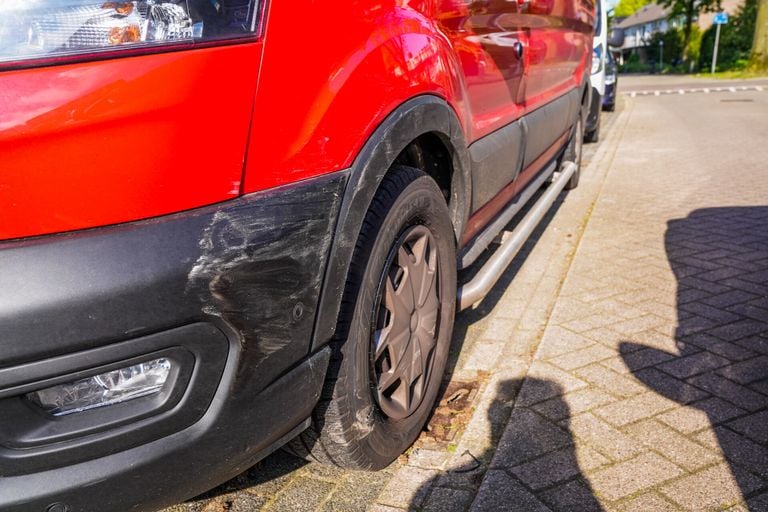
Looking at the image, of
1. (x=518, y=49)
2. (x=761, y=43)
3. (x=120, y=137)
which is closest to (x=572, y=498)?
(x=120, y=137)

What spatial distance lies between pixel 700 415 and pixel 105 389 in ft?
7.02

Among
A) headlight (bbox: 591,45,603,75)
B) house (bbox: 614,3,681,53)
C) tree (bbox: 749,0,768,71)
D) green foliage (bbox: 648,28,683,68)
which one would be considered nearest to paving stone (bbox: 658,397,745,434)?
headlight (bbox: 591,45,603,75)

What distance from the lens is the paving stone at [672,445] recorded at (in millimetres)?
2180

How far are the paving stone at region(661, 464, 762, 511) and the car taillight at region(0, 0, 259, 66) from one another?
6.06 ft

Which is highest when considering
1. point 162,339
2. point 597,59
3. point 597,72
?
point 597,59

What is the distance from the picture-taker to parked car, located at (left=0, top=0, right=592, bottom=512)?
119 cm

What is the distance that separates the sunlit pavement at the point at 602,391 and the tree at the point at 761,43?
2994cm

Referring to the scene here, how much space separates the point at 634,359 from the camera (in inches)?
116

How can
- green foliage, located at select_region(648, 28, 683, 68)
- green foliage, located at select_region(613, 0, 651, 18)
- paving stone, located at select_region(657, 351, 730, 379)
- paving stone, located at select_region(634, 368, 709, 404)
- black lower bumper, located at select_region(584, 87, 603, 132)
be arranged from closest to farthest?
paving stone, located at select_region(634, 368, 709, 404) → paving stone, located at select_region(657, 351, 730, 379) → black lower bumper, located at select_region(584, 87, 603, 132) → green foliage, located at select_region(648, 28, 683, 68) → green foliage, located at select_region(613, 0, 651, 18)

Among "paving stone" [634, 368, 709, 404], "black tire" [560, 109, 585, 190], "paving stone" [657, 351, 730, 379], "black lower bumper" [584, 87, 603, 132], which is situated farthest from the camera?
"black lower bumper" [584, 87, 603, 132]

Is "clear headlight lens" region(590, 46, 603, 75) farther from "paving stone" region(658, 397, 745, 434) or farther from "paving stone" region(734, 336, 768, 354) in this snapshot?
"paving stone" region(658, 397, 745, 434)

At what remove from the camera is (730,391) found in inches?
103

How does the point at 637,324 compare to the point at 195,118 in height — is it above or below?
below

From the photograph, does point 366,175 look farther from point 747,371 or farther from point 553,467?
point 747,371
